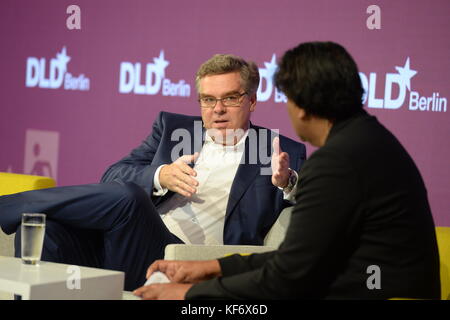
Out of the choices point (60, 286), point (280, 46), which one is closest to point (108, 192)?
point (60, 286)

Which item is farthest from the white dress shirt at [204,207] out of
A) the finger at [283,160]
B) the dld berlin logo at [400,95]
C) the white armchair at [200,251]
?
the dld berlin logo at [400,95]

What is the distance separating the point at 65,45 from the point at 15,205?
337 centimetres

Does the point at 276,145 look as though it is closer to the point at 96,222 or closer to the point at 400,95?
the point at 96,222

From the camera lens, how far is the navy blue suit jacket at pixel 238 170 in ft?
9.22

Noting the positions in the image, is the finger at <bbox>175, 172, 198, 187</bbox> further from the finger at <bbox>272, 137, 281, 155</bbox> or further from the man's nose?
the man's nose

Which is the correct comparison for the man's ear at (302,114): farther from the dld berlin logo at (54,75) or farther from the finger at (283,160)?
the dld berlin logo at (54,75)

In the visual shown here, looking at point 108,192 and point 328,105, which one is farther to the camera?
point 108,192

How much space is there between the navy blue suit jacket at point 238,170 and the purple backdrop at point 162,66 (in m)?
1.46

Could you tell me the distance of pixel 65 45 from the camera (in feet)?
18.2

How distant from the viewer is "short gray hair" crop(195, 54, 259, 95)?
300cm

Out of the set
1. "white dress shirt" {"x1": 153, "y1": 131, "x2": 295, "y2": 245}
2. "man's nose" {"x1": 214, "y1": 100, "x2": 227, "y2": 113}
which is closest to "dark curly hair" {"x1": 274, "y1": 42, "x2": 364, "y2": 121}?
"white dress shirt" {"x1": 153, "y1": 131, "x2": 295, "y2": 245}

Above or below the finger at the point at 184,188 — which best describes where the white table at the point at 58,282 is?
below

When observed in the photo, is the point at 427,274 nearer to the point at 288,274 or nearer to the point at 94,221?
the point at 288,274

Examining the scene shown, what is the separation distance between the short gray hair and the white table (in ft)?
3.92
